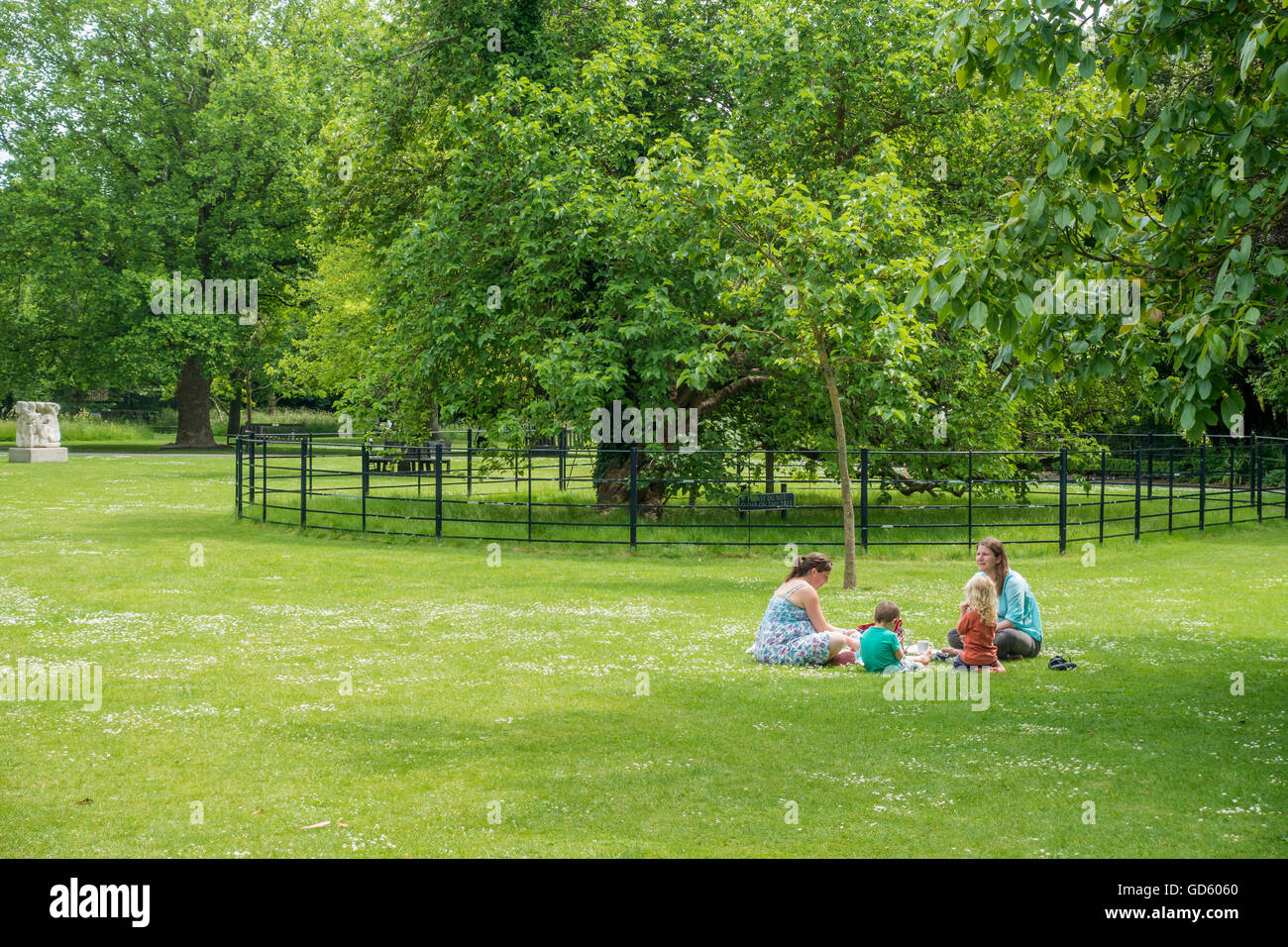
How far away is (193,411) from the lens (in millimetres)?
57531

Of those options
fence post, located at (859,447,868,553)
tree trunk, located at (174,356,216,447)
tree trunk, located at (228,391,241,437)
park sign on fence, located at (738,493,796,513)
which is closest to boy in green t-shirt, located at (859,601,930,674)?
fence post, located at (859,447,868,553)

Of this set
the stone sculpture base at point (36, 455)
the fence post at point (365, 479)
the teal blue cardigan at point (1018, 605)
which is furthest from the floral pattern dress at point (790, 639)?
the stone sculpture base at point (36, 455)

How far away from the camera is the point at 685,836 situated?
6.21 meters

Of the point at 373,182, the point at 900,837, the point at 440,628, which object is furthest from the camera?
the point at 373,182

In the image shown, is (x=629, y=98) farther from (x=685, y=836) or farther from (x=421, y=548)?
(x=685, y=836)

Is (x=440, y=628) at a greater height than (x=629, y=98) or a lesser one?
lesser

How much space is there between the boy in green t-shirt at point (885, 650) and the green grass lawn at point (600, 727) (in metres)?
0.19

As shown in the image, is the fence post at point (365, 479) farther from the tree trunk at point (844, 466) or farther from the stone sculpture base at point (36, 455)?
the stone sculpture base at point (36, 455)

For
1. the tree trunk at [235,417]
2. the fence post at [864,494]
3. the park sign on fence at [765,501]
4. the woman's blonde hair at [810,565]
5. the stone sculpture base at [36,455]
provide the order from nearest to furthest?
the woman's blonde hair at [810,565]
the fence post at [864,494]
the park sign on fence at [765,501]
the stone sculpture base at [36,455]
the tree trunk at [235,417]

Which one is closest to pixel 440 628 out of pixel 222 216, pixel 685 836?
pixel 685 836

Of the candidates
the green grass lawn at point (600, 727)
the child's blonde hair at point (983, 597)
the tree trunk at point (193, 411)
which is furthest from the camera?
the tree trunk at point (193, 411)

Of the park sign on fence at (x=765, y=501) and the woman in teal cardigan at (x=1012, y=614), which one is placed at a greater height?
the park sign on fence at (x=765, y=501)

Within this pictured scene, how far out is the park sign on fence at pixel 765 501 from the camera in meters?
20.6

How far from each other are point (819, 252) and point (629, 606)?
5.39 metres
